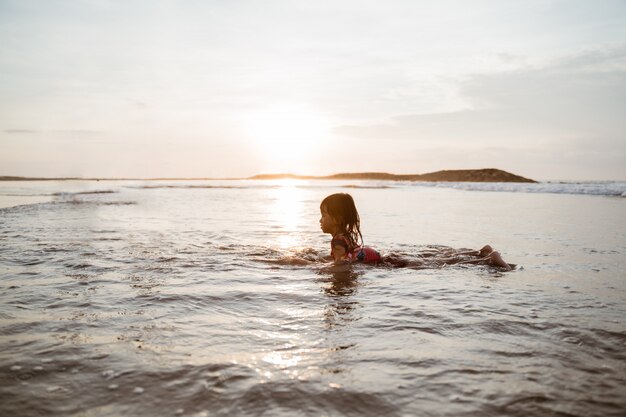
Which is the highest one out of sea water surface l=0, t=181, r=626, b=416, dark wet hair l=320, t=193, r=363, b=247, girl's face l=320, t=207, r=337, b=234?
dark wet hair l=320, t=193, r=363, b=247

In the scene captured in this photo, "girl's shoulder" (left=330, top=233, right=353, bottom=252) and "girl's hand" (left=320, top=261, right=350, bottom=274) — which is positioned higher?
"girl's shoulder" (left=330, top=233, right=353, bottom=252)

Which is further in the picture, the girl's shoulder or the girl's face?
the girl's face

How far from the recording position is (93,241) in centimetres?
1007

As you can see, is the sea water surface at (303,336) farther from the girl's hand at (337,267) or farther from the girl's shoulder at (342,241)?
the girl's shoulder at (342,241)

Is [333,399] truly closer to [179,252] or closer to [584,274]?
[584,274]

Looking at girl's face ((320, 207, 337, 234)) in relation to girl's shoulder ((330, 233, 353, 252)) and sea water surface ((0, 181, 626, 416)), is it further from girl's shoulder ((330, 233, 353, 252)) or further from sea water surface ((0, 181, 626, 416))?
sea water surface ((0, 181, 626, 416))

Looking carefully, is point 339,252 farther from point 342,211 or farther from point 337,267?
point 342,211

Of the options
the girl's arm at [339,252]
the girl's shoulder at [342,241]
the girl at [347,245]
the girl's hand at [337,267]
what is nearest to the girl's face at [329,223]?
the girl at [347,245]

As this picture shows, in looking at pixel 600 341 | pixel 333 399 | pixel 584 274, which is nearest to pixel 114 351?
pixel 333 399

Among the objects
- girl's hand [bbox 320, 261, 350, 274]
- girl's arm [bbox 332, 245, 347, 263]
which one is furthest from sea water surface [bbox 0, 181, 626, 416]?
girl's arm [bbox 332, 245, 347, 263]

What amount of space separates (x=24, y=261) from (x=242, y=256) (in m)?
3.64

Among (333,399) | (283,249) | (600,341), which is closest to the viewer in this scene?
(333,399)

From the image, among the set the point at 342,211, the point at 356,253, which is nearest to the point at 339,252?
the point at 356,253

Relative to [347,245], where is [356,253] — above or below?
below
